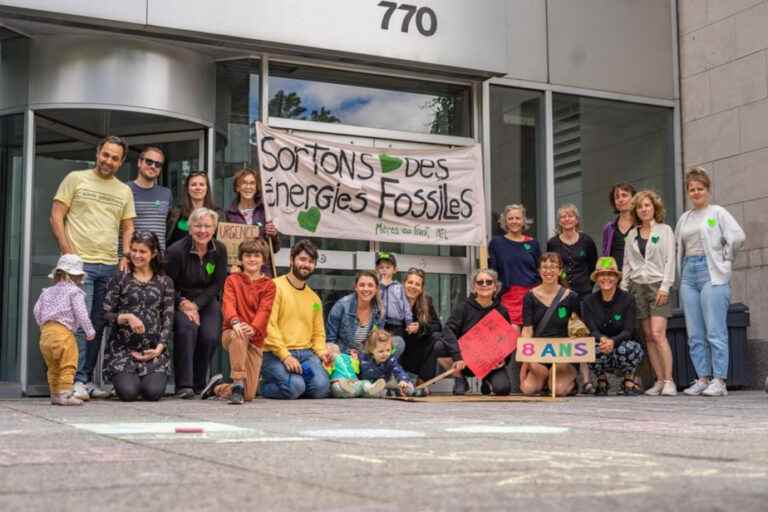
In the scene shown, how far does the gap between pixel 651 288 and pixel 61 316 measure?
4703mm

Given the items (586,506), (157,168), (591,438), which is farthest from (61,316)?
(586,506)

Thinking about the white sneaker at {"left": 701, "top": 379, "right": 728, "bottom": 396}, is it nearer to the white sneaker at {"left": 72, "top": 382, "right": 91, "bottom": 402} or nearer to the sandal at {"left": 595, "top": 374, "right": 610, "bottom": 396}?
the sandal at {"left": 595, "top": 374, "right": 610, "bottom": 396}

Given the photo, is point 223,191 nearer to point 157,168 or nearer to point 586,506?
point 157,168

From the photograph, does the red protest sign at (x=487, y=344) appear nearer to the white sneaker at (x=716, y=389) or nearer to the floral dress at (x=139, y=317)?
the white sneaker at (x=716, y=389)

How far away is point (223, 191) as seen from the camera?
9297 millimetres

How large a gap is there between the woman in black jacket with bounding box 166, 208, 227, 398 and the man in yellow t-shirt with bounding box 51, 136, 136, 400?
1.44ft

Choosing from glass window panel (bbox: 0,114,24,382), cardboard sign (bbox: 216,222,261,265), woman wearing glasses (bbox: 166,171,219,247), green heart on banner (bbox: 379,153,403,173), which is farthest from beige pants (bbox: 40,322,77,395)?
green heart on banner (bbox: 379,153,403,173)

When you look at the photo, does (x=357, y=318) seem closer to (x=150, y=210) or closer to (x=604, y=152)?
(x=150, y=210)

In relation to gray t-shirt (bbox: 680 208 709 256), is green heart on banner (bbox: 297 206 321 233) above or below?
above

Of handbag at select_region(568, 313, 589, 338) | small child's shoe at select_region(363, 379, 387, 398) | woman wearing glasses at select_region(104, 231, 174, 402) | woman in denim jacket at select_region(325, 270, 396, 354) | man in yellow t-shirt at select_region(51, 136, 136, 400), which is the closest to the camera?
woman wearing glasses at select_region(104, 231, 174, 402)

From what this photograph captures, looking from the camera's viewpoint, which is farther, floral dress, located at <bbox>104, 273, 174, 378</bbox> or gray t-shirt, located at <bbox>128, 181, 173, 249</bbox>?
gray t-shirt, located at <bbox>128, 181, 173, 249</bbox>

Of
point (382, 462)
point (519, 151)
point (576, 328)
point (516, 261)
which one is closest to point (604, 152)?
point (519, 151)

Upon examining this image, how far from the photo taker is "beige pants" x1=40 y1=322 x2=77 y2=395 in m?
6.71

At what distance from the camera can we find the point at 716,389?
8477 mm
